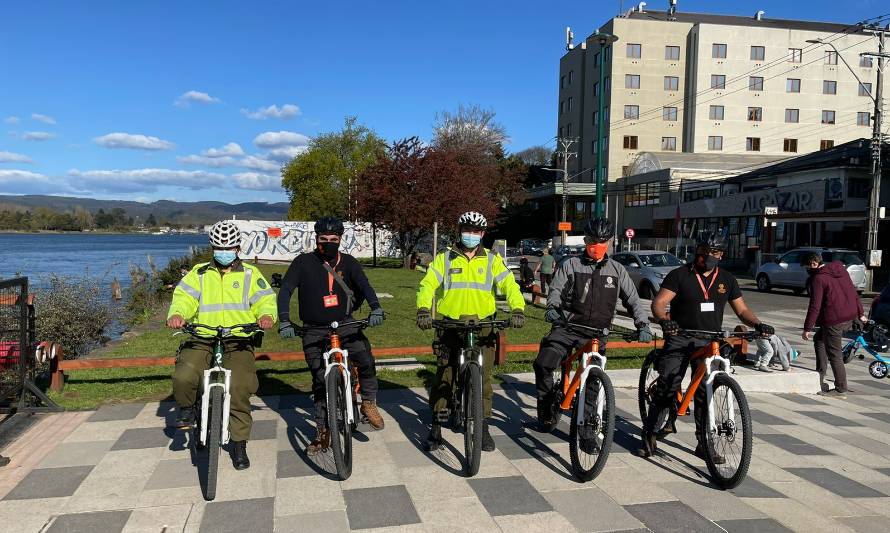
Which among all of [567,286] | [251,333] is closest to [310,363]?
[251,333]

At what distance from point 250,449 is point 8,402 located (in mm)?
2728

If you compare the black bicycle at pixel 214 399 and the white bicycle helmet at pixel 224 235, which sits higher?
the white bicycle helmet at pixel 224 235

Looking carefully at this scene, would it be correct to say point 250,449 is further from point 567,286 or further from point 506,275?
point 567,286

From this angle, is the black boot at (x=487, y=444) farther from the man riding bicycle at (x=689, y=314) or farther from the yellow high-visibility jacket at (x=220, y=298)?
the yellow high-visibility jacket at (x=220, y=298)

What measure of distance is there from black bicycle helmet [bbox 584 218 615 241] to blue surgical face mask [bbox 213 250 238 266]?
103 inches

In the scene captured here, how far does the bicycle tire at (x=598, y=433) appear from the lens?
450 cm

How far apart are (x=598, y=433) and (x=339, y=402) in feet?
5.90

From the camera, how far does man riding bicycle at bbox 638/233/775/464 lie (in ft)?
16.8

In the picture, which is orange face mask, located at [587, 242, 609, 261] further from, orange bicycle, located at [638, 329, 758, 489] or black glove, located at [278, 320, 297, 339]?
black glove, located at [278, 320, 297, 339]

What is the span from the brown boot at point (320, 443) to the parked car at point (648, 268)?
15.1 m

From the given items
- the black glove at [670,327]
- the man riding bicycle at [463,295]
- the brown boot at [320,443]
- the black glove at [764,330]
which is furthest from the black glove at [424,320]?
the black glove at [764,330]

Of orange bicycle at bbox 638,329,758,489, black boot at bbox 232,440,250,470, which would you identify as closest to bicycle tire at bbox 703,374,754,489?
orange bicycle at bbox 638,329,758,489

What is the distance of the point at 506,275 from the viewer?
5340mm

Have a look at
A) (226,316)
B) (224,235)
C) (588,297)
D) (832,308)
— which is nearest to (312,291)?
(226,316)
